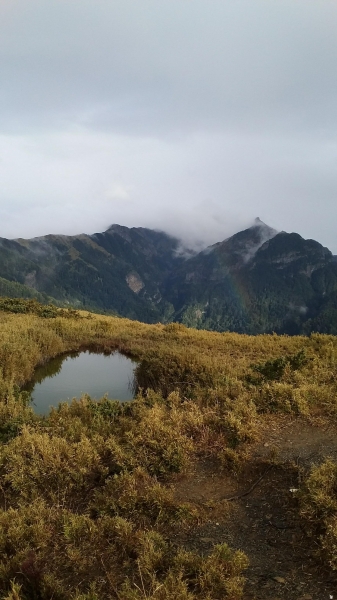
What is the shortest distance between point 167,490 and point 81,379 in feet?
43.9

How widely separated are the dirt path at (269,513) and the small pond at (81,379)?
27.3ft

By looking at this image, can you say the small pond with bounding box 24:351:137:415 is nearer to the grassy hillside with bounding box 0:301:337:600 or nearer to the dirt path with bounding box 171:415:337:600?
the grassy hillside with bounding box 0:301:337:600

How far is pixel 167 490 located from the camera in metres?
6.97

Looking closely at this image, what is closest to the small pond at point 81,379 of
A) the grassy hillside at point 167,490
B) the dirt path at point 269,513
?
the grassy hillside at point 167,490

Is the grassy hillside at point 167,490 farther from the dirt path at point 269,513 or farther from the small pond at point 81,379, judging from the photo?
the small pond at point 81,379

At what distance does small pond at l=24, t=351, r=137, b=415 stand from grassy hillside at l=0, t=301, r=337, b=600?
12.7 feet

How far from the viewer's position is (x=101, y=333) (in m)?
27.5

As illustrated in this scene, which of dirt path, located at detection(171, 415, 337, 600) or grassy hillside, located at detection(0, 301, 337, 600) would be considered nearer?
Answer: dirt path, located at detection(171, 415, 337, 600)

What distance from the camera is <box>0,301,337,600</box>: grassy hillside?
5113 millimetres

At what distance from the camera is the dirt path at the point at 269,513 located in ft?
16.3

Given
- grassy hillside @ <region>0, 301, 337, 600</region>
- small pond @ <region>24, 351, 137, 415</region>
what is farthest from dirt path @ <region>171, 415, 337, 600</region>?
small pond @ <region>24, 351, 137, 415</region>

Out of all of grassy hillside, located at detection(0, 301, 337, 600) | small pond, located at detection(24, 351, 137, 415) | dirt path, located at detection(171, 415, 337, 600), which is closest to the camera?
dirt path, located at detection(171, 415, 337, 600)

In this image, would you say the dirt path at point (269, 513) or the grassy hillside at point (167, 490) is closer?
the dirt path at point (269, 513)

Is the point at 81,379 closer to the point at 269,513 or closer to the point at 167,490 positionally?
the point at 167,490
